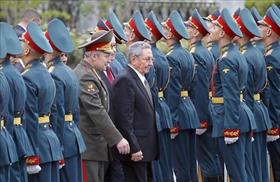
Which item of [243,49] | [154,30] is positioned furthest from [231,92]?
[154,30]

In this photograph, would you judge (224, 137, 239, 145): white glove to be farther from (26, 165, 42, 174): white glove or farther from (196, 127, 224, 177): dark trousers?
(26, 165, 42, 174): white glove

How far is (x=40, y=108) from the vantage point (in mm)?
9414

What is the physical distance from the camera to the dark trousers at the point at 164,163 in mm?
11773

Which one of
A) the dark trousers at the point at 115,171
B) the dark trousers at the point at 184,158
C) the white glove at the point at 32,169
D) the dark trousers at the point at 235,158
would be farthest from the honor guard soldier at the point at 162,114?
the white glove at the point at 32,169

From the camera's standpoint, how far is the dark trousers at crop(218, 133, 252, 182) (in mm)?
11055

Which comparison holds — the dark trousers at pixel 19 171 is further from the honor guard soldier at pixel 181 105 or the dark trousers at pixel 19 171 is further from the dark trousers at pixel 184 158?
the dark trousers at pixel 184 158

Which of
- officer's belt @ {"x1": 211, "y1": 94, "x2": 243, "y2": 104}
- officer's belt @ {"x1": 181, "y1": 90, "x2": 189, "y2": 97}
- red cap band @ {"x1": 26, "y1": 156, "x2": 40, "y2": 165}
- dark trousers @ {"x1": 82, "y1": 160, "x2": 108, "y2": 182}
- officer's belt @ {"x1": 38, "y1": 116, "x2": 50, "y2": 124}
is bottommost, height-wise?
dark trousers @ {"x1": 82, "y1": 160, "x2": 108, "y2": 182}

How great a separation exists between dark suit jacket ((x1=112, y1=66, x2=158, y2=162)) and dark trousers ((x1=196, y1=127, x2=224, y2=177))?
86.5 inches

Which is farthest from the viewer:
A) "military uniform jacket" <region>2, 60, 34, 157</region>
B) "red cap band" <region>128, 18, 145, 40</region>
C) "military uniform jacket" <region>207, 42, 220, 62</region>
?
"military uniform jacket" <region>207, 42, 220, 62</region>

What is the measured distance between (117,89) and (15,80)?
4.25 ft

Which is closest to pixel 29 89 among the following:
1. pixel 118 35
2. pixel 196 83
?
pixel 118 35

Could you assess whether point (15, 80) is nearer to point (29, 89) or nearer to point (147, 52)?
point (29, 89)

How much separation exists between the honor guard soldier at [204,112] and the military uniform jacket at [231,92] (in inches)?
43.7

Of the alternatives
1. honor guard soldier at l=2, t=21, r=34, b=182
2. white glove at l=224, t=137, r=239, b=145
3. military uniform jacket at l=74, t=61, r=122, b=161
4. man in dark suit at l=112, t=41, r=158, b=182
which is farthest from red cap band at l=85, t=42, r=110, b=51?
white glove at l=224, t=137, r=239, b=145
